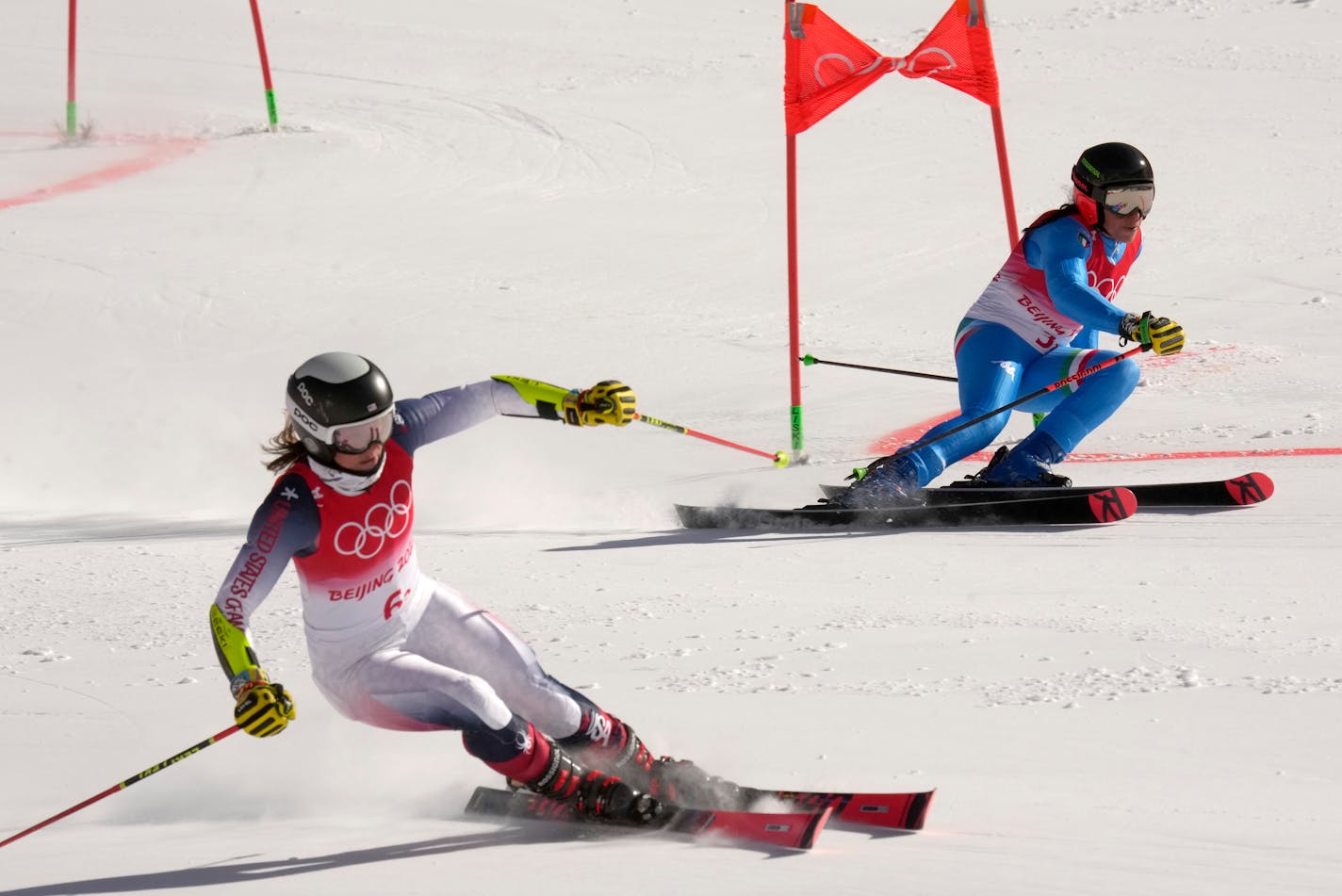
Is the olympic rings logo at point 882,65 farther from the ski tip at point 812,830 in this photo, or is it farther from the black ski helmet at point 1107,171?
the ski tip at point 812,830

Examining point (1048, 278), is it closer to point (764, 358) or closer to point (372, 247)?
point (764, 358)

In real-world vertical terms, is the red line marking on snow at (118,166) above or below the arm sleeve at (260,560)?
above

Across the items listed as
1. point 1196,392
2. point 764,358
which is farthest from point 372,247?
point 1196,392

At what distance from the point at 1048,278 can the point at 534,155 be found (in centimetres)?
917

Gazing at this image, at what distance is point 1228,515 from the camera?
6.95m

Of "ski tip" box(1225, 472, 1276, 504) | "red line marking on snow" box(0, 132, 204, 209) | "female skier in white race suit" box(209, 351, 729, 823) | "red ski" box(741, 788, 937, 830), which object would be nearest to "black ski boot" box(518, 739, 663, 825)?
"female skier in white race suit" box(209, 351, 729, 823)

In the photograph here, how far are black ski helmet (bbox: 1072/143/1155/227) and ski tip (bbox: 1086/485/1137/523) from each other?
1.17m

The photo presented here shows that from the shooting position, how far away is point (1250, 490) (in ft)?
23.2

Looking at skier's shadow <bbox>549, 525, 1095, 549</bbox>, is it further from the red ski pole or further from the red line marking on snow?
the red line marking on snow

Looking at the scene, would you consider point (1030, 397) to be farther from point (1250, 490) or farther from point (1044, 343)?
point (1250, 490)

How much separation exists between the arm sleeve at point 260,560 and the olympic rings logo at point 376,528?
0.29 feet

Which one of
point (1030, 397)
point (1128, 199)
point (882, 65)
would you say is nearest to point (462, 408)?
point (1030, 397)

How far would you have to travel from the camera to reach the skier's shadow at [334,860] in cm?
365

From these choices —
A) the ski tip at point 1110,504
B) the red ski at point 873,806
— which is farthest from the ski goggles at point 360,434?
the ski tip at point 1110,504
